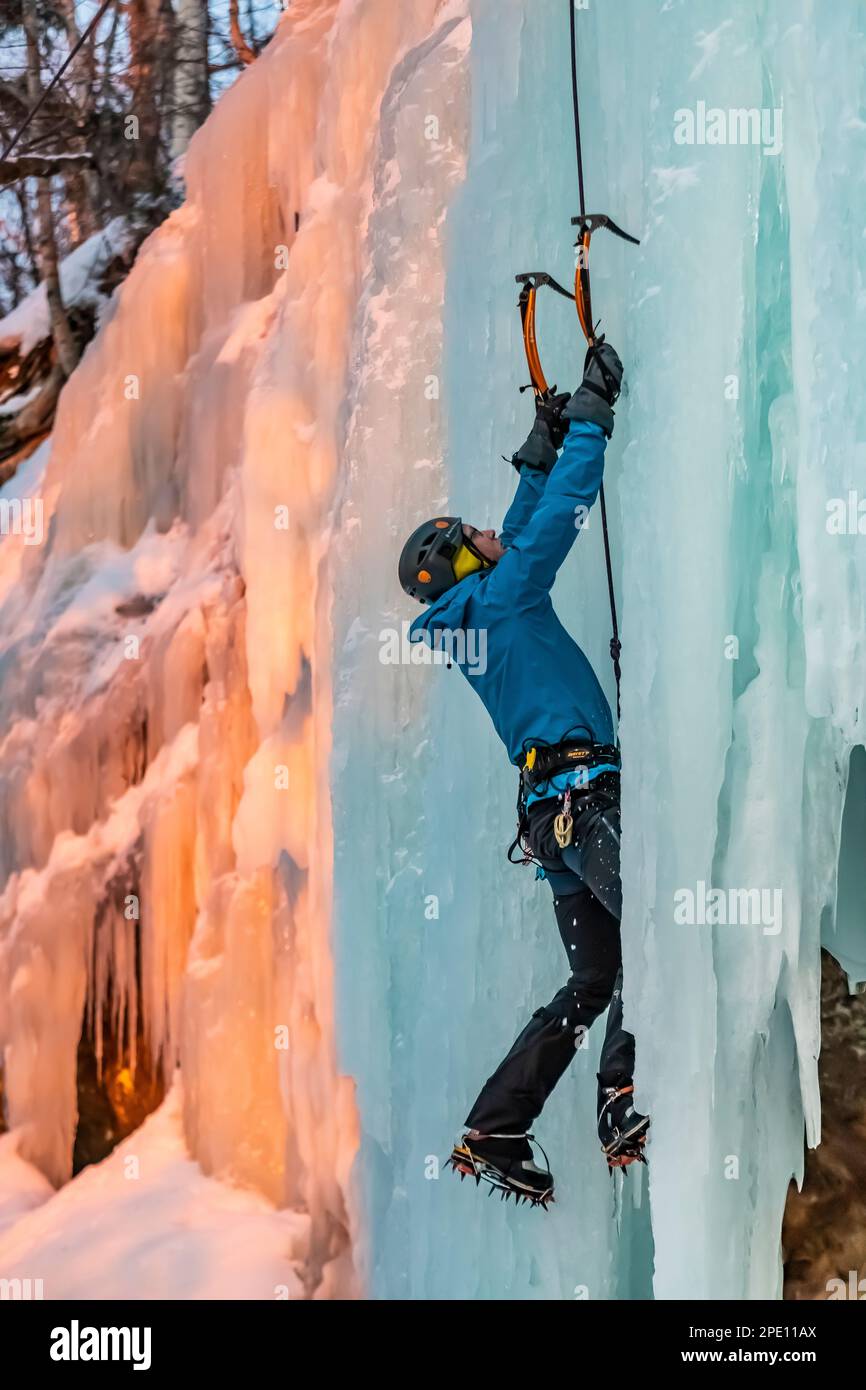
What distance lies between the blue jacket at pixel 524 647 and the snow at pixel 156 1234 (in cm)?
227

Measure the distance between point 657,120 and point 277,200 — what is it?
272 cm

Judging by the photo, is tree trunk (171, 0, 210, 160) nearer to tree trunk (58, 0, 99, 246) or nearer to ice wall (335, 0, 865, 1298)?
tree trunk (58, 0, 99, 246)

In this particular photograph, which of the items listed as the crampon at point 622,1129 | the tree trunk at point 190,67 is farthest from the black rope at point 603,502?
the tree trunk at point 190,67

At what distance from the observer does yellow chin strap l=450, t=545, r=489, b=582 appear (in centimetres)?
285

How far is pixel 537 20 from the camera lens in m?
3.22

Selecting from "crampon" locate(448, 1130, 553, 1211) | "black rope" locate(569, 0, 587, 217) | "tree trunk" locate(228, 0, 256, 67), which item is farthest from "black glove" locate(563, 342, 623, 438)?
"tree trunk" locate(228, 0, 256, 67)

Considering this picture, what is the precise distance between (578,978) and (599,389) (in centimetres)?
105

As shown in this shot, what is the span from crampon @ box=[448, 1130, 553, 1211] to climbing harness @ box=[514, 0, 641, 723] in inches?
33.1

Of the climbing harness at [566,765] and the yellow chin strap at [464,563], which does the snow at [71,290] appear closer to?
the yellow chin strap at [464,563]

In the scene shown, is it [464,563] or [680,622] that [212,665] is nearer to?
[464,563]

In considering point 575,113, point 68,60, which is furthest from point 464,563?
point 68,60

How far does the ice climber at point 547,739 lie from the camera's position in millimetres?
2738

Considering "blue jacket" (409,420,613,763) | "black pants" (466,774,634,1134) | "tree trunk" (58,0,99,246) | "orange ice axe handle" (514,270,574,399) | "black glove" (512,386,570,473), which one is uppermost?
"tree trunk" (58,0,99,246)

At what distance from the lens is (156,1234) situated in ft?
15.8
